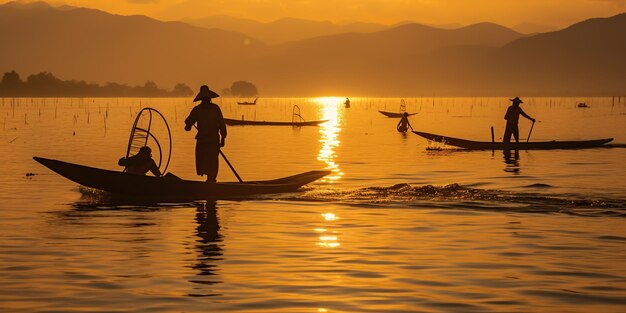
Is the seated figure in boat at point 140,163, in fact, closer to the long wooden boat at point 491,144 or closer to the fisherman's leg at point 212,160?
the fisherman's leg at point 212,160

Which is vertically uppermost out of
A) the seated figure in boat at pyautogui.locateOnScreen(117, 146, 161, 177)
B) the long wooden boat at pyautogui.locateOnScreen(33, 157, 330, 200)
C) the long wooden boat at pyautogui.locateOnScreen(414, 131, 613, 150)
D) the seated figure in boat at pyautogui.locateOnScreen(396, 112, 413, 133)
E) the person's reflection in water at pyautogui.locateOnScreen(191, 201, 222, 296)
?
the seated figure in boat at pyautogui.locateOnScreen(396, 112, 413, 133)

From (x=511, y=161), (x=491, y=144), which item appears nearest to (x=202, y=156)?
(x=511, y=161)

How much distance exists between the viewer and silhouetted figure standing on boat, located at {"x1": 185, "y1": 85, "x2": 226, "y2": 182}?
73.2ft

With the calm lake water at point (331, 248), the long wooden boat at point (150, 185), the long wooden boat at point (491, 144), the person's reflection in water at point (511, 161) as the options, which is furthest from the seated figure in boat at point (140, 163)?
the long wooden boat at point (491, 144)

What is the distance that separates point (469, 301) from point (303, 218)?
857cm

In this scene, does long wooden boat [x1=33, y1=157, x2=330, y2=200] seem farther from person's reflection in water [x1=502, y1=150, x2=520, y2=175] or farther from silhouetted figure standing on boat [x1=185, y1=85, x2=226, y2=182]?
person's reflection in water [x1=502, y1=150, x2=520, y2=175]

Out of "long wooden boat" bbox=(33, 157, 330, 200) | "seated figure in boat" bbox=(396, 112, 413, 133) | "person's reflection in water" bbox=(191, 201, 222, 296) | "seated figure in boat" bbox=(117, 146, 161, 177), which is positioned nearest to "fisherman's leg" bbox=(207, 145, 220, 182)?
"long wooden boat" bbox=(33, 157, 330, 200)

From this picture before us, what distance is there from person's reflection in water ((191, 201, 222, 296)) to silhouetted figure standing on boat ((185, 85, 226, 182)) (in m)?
0.87

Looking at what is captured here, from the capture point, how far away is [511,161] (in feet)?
125

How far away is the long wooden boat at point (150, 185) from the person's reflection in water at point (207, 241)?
1.23 feet

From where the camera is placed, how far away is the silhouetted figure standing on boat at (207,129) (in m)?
22.3

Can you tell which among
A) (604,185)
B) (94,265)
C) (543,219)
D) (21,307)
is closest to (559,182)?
(604,185)

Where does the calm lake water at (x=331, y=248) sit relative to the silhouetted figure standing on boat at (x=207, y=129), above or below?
below

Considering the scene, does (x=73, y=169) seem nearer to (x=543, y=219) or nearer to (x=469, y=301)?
(x=543, y=219)
